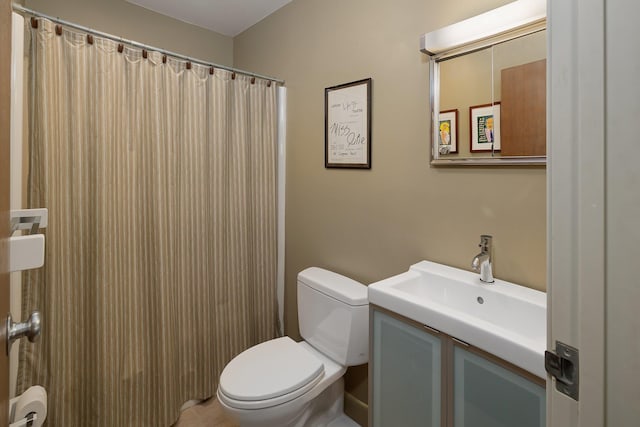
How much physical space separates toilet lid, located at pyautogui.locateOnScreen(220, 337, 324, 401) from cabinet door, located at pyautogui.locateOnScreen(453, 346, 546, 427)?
70cm

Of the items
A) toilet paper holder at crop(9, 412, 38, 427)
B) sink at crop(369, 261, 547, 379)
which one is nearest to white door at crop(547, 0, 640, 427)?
sink at crop(369, 261, 547, 379)

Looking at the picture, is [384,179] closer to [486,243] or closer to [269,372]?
[486,243]

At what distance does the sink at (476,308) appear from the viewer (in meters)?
0.89

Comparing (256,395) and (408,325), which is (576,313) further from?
(256,395)

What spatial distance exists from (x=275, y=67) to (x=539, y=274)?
2014mm

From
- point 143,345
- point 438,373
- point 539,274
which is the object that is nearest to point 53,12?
point 143,345

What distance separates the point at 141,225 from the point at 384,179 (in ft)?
4.27

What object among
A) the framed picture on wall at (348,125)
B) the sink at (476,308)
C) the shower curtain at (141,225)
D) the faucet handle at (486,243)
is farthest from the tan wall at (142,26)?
the faucet handle at (486,243)

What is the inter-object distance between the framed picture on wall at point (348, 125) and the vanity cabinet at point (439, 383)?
86 cm

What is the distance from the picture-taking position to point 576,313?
0.55 meters

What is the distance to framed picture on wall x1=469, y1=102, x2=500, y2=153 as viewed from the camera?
1.28 meters

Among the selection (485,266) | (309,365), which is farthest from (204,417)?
(485,266)

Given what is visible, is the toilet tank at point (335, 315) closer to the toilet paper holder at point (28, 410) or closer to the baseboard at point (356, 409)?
the baseboard at point (356, 409)

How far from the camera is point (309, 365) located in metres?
1.56
